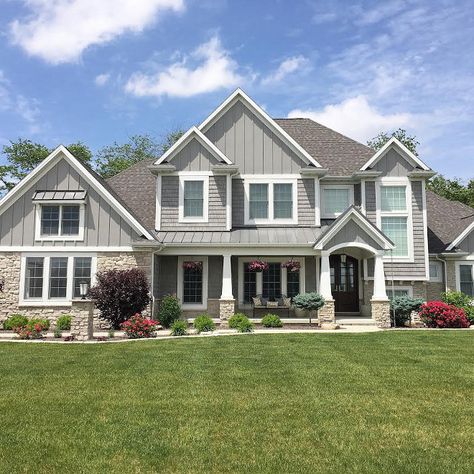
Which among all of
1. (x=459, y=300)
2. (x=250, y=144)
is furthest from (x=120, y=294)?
(x=459, y=300)

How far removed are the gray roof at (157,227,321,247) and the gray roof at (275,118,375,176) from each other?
3.44 metres

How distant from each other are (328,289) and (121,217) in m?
8.23

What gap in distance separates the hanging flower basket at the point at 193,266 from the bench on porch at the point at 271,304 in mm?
2571

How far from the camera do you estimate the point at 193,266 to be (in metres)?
19.3

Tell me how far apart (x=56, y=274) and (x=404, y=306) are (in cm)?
1307

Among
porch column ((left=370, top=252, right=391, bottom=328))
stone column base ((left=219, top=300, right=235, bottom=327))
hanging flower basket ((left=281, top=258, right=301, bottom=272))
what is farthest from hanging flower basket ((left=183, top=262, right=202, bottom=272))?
porch column ((left=370, top=252, right=391, bottom=328))

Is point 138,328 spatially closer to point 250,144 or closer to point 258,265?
point 258,265

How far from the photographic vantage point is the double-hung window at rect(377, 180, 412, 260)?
19.6m

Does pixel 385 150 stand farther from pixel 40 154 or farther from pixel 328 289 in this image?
pixel 40 154

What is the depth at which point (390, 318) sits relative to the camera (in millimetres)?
17391

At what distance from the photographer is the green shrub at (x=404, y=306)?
55.9 feet

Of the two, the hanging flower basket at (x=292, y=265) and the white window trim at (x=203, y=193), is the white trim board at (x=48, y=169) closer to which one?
the white window trim at (x=203, y=193)

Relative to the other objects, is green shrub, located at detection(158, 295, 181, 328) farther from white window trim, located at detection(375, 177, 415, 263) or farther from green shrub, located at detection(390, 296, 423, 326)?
white window trim, located at detection(375, 177, 415, 263)

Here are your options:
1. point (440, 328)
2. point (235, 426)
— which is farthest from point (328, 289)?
point (235, 426)
